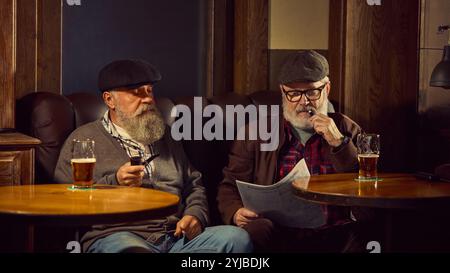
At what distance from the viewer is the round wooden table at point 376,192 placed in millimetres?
2291

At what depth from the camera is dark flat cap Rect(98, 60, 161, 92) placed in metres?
2.99

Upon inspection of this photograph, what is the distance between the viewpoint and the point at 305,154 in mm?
3053

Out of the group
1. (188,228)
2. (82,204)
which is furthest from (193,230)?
(82,204)

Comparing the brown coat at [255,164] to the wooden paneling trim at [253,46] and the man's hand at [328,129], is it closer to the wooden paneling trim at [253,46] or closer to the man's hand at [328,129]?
the man's hand at [328,129]

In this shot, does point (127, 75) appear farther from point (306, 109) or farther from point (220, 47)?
point (220, 47)

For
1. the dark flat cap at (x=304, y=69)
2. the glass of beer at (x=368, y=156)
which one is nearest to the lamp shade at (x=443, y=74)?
the dark flat cap at (x=304, y=69)

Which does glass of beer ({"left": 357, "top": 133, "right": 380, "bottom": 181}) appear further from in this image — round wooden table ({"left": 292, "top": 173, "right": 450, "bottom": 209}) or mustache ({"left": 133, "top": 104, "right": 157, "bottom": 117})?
mustache ({"left": 133, "top": 104, "right": 157, "bottom": 117})

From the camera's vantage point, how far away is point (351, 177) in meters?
2.76

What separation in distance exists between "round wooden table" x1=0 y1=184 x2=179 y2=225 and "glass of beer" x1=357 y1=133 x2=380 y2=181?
Result: 2.49 ft

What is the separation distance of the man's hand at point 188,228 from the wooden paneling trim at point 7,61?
825 mm

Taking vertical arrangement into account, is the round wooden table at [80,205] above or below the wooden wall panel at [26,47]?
below

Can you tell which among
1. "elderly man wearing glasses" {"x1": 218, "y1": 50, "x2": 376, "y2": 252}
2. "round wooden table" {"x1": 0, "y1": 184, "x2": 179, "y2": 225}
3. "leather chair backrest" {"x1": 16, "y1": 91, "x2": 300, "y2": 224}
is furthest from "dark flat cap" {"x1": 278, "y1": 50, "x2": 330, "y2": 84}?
"round wooden table" {"x1": 0, "y1": 184, "x2": 179, "y2": 225}

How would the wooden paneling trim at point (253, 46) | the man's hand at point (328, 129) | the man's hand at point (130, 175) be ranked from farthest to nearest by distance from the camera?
the wooden paneling trim at point (253, 46)
the man's hand at point (328, 129)
the man's hand at point (130, 175)
